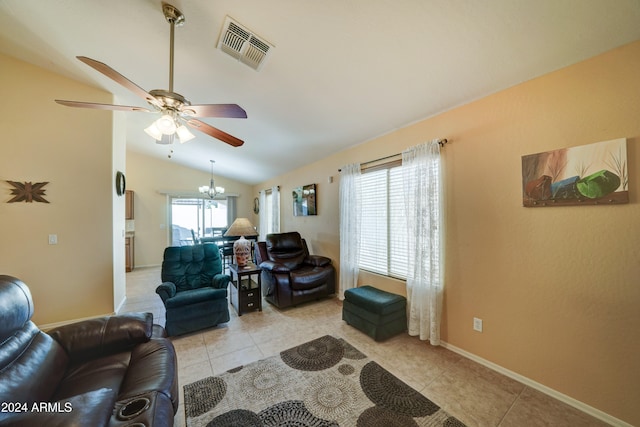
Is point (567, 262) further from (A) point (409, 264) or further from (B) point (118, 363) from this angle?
(B) point (118, 363)

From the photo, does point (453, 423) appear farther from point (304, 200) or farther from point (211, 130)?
point (304, 200)

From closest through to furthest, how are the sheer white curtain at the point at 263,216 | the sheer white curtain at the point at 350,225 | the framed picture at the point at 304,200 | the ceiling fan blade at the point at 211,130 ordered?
the ceiling fan blade at the point at 211,130 → the sheer white curtain at the point at 350,225 → the framed picture at the point at 304,200 → the sheer white curtain at the point at 263,216

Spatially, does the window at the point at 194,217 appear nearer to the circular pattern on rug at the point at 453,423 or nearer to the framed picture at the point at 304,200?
the framed picture at the point at 304,200

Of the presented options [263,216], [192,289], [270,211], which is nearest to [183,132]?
[192,289]

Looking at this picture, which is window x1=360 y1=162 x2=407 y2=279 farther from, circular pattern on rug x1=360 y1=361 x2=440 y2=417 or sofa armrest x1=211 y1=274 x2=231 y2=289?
sofa armrest x1=211 y1=274 x2=231 y2=289

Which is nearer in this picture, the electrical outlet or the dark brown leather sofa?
the dark brown leather sofa

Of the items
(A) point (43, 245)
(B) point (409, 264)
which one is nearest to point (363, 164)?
(B) point (409, 264)

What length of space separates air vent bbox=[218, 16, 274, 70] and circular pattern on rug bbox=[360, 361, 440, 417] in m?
3.00

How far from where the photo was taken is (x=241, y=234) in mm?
3252

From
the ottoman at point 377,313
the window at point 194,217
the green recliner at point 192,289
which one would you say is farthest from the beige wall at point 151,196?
the ottoman at point 377,313

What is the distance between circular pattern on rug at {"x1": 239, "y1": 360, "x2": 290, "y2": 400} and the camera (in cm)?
177

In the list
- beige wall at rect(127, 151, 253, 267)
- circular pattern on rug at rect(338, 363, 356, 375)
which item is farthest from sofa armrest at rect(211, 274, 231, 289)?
beige wall at rect(127, 151, 253, 267)

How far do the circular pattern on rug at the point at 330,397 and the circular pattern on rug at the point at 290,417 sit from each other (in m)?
0.04

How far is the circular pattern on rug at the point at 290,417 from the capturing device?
1.50 metres
